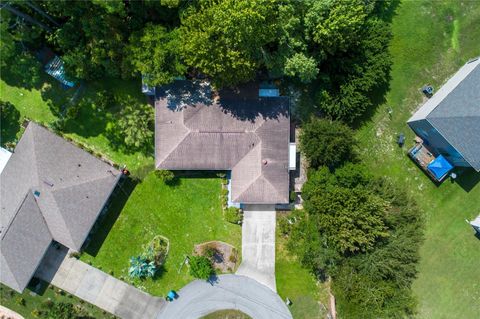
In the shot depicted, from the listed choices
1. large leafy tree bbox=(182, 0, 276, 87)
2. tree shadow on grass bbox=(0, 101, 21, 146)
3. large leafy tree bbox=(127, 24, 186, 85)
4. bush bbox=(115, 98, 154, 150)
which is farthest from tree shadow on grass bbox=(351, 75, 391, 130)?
tree shadow on grass bbox=(0, 101, 21, 146)

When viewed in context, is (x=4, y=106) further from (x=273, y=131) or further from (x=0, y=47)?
(x=273, y=131)

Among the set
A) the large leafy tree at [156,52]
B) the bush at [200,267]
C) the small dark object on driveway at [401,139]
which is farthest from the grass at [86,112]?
the small dark object on driveway at [401,139]

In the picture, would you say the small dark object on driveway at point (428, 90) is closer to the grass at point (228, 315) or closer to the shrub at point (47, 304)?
the grass at point (228, 315)

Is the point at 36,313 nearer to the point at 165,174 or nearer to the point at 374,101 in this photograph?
the point at 165,174

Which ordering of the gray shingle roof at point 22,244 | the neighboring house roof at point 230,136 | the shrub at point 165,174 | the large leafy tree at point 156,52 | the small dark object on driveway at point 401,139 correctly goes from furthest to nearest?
the small dark object on driveway at point 401,139 < the shrub at point 165,174 < the neighboring house roof at point 230,136 < the gray shingle roof at point 22,244 < the large leafy tree at point 156,52

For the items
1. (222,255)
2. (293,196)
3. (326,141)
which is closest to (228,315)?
(222,255)

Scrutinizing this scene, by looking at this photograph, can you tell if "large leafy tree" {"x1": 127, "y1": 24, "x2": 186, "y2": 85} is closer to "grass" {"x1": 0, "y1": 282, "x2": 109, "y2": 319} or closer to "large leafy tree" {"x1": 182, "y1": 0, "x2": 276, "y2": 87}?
"large leafy tree" {"x1": 182, "y1": 0, "x2": 276, "y2": 87}
